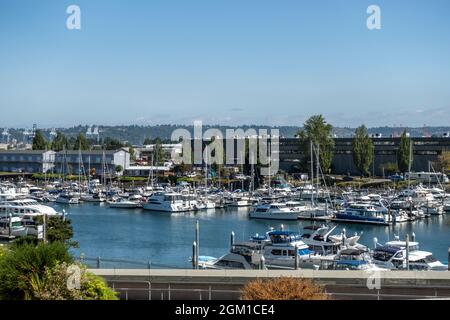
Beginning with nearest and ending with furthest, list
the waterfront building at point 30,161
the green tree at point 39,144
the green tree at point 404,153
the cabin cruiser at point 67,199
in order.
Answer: the cabin cruiser at point 67,199, the green tree at point 404,153, the waterfront building at point 30,161, the green tree at point 39,144

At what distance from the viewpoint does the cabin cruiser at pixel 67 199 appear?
94.4 ft

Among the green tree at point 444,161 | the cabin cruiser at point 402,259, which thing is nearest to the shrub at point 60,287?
the cabin cruiser at point 402,259

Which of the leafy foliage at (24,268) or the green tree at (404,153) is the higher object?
the green tree at (404,153)

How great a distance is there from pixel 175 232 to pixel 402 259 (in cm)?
898

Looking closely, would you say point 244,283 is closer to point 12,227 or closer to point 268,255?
point 268,255

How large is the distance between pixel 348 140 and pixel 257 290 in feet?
105

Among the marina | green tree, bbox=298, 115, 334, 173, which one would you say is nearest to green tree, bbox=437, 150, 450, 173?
green tree, bbox=298, 115, 334, 173

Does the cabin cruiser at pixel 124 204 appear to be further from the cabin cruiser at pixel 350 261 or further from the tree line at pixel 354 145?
the cabin cruiser at pixel 350 261

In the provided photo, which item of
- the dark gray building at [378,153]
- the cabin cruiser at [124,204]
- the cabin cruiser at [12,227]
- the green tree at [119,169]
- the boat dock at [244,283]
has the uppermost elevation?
Result: the dark gray building at [378,153]

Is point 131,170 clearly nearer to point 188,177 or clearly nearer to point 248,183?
point 188,177

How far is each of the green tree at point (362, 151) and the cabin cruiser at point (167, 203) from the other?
417 inches

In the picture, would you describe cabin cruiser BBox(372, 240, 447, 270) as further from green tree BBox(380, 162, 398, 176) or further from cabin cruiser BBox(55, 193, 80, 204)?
green tree BBox(380, 162, 398, 176)

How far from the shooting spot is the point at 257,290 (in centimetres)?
454

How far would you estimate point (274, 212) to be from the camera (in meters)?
23.0
